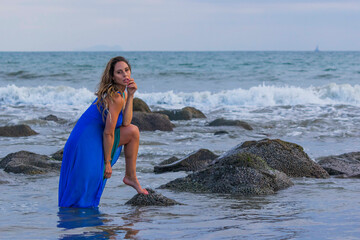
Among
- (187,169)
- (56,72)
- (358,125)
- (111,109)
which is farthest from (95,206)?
(56,72)

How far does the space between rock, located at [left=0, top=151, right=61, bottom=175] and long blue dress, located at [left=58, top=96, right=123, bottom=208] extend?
2.53 metres

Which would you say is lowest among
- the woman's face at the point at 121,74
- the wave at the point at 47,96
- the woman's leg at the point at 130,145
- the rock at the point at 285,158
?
the wave at the point at 47,96

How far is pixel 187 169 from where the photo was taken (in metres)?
8.08

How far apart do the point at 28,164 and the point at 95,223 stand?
11.7 ft

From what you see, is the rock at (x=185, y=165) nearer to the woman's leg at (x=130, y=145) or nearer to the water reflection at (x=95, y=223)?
the woman's leg at (x=130, y=145)

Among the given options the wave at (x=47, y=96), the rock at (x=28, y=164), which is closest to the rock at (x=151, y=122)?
the rock at (x=28, y=164)

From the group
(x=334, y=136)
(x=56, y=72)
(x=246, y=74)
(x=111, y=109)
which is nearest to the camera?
(x=111, y=109)

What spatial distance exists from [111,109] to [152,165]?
3.76 metres

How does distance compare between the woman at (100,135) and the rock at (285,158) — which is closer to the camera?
the woman at (100,135)

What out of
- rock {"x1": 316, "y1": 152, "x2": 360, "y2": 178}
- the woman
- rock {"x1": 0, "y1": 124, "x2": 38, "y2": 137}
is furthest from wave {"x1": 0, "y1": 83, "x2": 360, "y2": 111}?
the woman

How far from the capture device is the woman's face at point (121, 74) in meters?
5.24

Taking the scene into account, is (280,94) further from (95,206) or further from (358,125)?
(95,206)

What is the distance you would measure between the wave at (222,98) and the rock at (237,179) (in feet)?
51.1

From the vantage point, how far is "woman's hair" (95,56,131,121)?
203 inches
